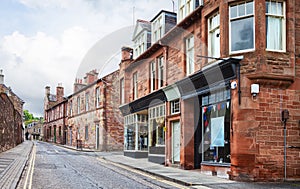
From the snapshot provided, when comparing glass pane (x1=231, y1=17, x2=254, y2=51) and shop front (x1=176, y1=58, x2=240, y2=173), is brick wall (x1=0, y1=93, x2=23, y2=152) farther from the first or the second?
glass pane (x1=231, y1=17, x2=254, y2=51)

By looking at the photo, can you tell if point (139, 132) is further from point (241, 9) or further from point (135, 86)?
point (241, 9)

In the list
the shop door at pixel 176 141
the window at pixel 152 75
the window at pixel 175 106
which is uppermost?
the window at pixel 152 75

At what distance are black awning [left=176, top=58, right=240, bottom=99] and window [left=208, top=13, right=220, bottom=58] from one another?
3.10 feet

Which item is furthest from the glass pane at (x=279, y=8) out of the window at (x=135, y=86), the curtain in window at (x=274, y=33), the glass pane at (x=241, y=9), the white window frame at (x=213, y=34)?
the window at (x=135, y=86)

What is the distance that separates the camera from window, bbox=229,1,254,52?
13.4 m

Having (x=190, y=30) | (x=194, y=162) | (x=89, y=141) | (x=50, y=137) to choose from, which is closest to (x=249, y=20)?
(x=190, y=30)

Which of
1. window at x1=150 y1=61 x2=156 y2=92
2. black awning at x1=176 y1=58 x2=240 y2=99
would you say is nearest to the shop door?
black awning at x1=176 y1=58 x2=240 y2=99

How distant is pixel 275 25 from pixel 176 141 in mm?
7928

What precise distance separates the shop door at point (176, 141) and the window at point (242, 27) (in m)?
6.18

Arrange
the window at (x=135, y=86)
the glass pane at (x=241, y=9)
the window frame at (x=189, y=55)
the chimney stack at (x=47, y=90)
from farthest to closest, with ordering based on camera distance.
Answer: the chimney stack at (x=47, y=90) < the window at (x=135, y=86) < the window frame at (x=189, y=55) < the glass pane at (x=241, y=9)

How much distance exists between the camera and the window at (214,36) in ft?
48.6

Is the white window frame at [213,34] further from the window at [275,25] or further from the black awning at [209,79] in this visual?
the window at [275,25]

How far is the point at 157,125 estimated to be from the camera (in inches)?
838

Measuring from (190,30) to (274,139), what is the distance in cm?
699
